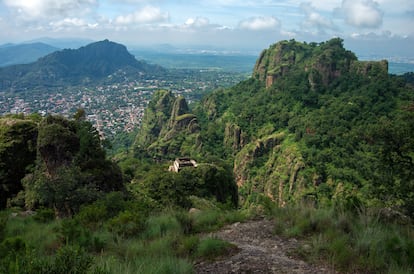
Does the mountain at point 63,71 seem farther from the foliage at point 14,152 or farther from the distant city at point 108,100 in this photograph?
the foliage at point 14,152

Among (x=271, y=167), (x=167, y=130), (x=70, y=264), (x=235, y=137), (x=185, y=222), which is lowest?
(x=271, y=167)

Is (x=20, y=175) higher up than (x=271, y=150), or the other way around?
(x=20, y=175)

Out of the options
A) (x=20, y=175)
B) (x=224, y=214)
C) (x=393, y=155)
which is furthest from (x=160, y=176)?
(x=393, y=155)

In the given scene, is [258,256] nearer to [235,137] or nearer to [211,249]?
[211,249]

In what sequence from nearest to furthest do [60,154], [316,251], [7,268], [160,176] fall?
[7,268] < [316,251] < [60,154] < [160,176]

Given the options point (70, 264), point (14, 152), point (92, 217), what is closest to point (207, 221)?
point (92, 217)

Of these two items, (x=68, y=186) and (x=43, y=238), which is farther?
(x=68, y=186)

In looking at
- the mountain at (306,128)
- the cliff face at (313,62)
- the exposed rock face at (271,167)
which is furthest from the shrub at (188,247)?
the cliff face at (313,62)

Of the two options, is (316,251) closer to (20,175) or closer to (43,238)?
(43,238)
